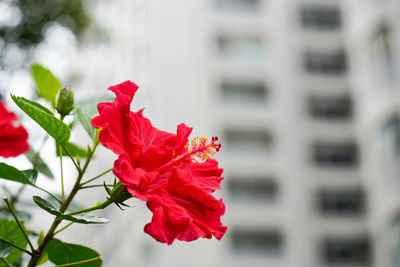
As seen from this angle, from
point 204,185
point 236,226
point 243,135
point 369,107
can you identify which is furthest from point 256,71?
point 204,185

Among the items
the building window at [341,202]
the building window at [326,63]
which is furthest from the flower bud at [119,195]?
the building window at [326,63]

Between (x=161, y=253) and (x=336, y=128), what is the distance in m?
5.15

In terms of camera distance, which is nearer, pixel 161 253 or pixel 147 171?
pixel 147 171

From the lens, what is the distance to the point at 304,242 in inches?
481

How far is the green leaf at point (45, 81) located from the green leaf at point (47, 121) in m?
0.27

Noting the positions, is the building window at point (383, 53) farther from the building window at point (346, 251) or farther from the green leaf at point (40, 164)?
the green leaf at point (40, 164)

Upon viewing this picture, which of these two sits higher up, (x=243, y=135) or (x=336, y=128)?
(x=336, y=128)

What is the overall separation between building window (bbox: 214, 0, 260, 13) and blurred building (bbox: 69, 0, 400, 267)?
3cm

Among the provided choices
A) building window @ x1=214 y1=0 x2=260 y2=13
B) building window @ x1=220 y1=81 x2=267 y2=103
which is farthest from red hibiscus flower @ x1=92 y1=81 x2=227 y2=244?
building window @ x1=214 y1=0 x2=260 y2=13

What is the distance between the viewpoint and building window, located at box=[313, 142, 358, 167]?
13.2m

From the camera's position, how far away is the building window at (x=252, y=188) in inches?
484

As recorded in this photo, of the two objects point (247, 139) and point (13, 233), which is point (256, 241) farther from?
point (13, 233)

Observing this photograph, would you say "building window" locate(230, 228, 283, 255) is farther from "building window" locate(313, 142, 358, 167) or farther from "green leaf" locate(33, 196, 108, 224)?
"green leaf" locate(33, 196, 108, 224)

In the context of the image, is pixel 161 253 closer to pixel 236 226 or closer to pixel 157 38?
pixel 236 226
